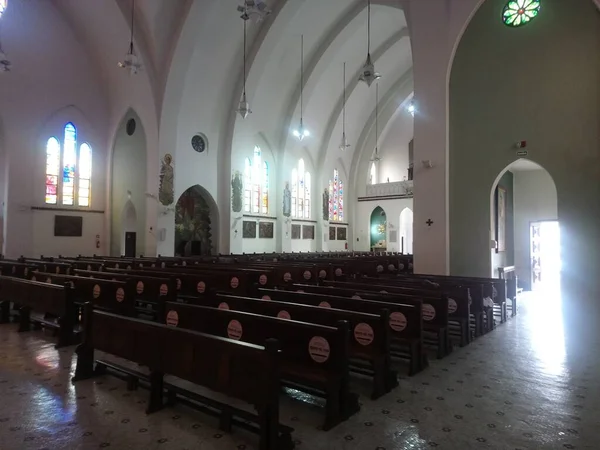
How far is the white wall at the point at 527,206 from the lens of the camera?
12430 millimetres

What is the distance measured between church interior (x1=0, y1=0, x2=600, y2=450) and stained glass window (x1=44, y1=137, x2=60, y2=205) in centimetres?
7

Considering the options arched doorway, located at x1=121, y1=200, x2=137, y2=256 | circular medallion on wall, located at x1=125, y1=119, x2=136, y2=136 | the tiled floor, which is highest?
circular medallion on wall, located at x1=125, y1=119, x2=136, y2=136

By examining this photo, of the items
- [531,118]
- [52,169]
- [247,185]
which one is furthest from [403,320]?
[52,169]

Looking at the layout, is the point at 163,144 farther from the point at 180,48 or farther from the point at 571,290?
the point at 571,290

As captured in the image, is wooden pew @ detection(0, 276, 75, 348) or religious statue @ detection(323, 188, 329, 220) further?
religious statue @ detection(323, 188, 329, 220)

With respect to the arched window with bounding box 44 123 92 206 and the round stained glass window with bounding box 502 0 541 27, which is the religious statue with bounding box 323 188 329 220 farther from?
the round stained glass window with bounding box 502 0 541 27

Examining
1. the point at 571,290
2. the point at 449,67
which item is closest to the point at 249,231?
the point at 449,67

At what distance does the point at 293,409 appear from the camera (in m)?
3.57

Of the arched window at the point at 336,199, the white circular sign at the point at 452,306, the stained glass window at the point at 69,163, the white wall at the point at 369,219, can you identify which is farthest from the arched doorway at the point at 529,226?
the stained glass window at the point at 69,163

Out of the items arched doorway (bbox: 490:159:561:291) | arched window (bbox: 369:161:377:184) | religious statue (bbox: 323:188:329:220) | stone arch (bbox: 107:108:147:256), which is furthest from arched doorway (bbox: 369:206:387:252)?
stone arch (bbox: 107:108:147:256)

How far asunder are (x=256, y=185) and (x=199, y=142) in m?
3.93

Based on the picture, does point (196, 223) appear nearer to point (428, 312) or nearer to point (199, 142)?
point (199, 142)

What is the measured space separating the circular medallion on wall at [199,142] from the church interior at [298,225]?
153mm

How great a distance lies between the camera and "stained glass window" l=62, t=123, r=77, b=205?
16.9 meters
